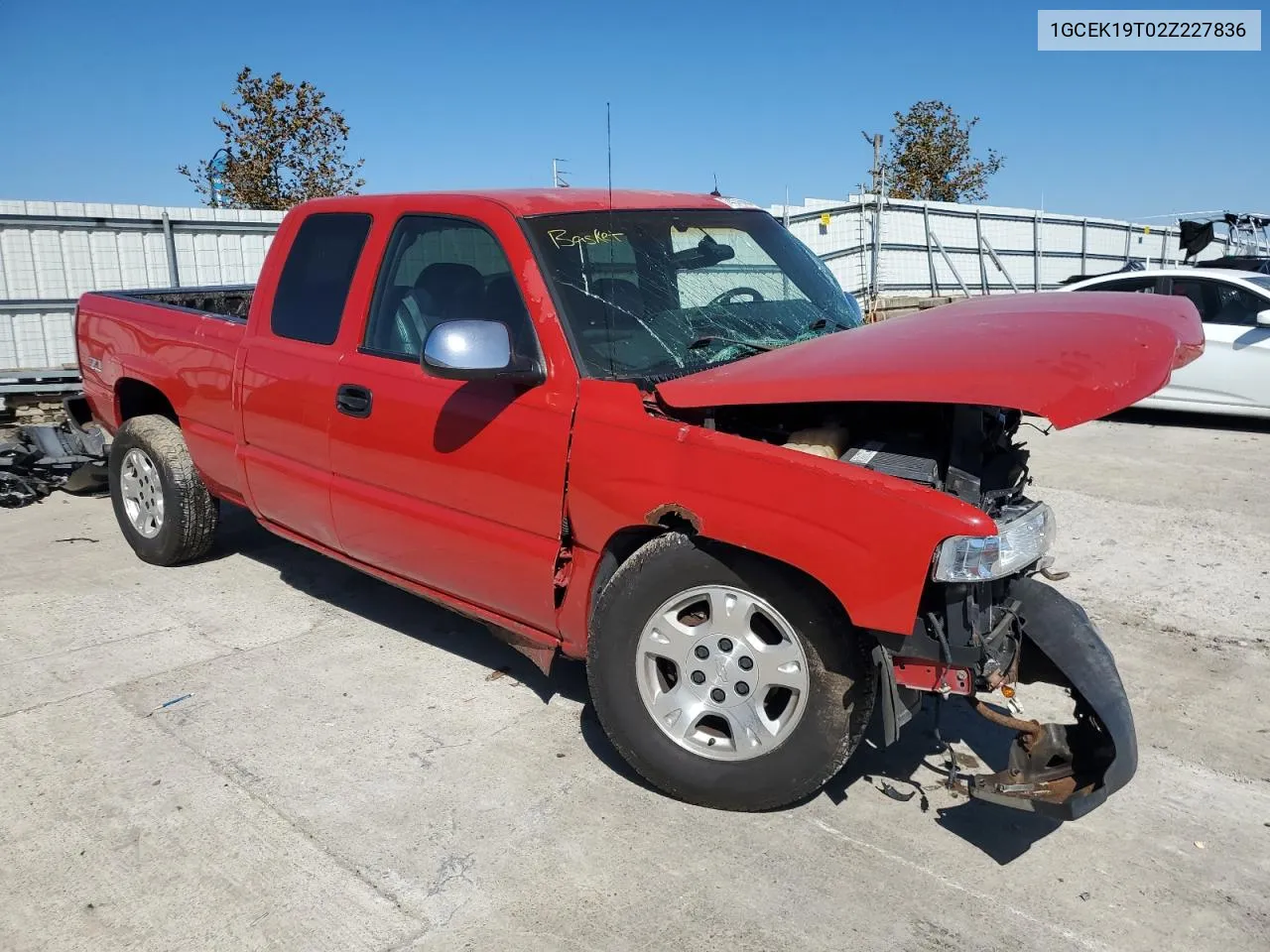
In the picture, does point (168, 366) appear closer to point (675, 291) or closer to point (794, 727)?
point (675, 291)

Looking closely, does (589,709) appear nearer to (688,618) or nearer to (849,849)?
(688,618)

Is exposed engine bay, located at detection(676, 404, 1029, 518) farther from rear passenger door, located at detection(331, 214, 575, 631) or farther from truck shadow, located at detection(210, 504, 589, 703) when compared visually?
truck shadow, located at detection(210, 504, 589, 703)

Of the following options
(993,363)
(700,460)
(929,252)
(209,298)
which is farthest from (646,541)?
(929,252)

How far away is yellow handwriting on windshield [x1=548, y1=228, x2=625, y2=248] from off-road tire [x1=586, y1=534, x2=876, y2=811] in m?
1.19

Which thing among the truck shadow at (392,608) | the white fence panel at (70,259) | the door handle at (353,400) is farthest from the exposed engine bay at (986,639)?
the white fence panel at (70,259)

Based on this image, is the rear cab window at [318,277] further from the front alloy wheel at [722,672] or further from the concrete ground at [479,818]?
the front alloy wheel at [722,672]

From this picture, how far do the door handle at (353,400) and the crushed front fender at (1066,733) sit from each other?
246 centimetres

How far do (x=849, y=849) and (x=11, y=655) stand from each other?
3.67 m

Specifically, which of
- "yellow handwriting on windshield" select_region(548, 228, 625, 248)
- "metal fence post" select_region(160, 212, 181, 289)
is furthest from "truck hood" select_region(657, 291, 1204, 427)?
"metal fence post" select_region(160, 212, 181, 289)

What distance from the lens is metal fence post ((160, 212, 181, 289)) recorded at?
1140 centimetres

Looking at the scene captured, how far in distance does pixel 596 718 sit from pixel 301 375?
1.89 metres

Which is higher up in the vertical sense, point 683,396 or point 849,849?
point 683,396

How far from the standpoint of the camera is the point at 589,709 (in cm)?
408

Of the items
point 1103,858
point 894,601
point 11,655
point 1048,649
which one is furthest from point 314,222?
point 1103,858
